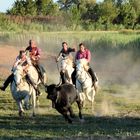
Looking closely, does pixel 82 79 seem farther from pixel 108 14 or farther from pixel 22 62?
pixel 108 14

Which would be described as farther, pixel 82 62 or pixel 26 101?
pixel 82 62

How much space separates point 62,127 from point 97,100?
9.21m

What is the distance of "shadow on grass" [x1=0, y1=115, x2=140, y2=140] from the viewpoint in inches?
598

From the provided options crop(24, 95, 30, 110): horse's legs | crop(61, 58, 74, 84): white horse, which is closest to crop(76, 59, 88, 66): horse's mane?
crop(61, 58, 74, 84): white horse

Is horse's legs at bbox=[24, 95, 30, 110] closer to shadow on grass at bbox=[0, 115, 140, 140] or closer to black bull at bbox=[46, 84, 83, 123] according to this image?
shadow on grass at bbox=[0, 115, 140, 140]

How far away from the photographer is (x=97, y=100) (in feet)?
86.3

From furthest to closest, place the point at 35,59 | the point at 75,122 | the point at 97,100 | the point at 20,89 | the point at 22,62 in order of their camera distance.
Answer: the point at 97,100
the point at 35,59
the point at 22,62
the point at 20,89
the point at 75,122

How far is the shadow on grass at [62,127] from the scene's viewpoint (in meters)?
15.2

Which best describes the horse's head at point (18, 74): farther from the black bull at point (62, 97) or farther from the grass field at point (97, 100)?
the black bull at point (62, 97)

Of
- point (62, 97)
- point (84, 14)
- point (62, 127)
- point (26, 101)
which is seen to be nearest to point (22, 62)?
point (26, 101)

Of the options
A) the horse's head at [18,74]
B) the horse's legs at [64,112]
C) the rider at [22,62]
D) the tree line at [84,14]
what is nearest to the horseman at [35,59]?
the rider at [22,62]

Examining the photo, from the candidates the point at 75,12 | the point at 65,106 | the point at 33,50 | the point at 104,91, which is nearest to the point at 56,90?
the point at 65,106

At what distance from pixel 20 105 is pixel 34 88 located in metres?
0.83

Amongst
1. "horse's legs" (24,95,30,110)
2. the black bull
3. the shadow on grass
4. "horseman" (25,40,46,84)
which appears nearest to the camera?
the shadow on grass
